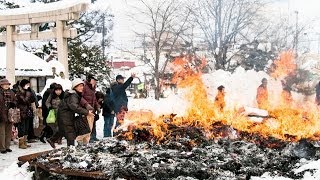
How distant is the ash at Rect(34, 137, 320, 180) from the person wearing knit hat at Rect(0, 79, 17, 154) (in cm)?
340

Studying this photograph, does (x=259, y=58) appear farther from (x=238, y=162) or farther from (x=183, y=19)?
(x=238, y=162)

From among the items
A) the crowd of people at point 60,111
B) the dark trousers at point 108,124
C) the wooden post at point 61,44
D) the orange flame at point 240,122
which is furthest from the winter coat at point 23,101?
the wooden post at point 61,44

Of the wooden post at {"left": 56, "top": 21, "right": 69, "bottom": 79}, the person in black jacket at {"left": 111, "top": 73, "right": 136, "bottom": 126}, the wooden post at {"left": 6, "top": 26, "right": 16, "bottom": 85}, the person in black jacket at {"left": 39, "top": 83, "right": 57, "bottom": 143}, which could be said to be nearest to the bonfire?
the person in black jacket at {"left": 111, "top": 73, "right": 136, "bottom": 126}

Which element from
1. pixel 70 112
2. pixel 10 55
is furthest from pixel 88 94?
pixel 10 55

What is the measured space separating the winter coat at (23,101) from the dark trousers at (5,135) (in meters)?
0.42

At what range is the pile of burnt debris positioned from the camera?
573cm

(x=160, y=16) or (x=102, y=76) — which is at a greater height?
(x=160, y=16)

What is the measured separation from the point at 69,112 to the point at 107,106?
125 inches

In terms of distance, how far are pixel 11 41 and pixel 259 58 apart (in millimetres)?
12300

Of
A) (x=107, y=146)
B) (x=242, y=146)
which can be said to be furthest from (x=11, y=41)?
(x=242, y=146)

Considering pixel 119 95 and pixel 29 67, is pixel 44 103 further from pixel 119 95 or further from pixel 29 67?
pixel 29 67

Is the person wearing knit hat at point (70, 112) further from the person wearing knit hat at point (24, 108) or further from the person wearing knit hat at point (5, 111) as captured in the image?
the person wearing knit hat at point (24, 108)

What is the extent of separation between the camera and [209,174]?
5641 mm

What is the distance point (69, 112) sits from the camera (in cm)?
888
